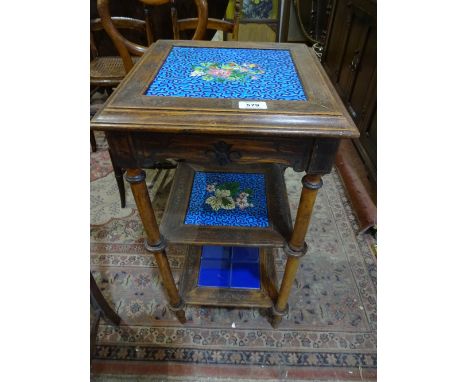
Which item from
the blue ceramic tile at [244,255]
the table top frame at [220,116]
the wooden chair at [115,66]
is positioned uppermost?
the table top frame at [220,116]

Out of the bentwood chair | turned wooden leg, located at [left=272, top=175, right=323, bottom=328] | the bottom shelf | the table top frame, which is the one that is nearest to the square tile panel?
the bottom shelf

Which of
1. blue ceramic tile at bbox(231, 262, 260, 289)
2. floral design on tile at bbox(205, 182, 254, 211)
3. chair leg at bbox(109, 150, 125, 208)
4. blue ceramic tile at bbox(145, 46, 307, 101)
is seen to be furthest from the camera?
chair leg at bbox(109, 150, 125, 208)

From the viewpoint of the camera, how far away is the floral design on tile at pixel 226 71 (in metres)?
0.73

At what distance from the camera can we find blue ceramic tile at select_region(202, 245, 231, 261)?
115 cm

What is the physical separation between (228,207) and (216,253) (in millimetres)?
325

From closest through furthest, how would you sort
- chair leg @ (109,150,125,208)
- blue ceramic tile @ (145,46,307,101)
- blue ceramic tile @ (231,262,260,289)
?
blue ceramic tile @ (145,46,307,101) < blue ceramic tile @ (231,262,260,289) < chair leg @ (109,150,125,208)

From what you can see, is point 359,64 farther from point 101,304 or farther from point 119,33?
point 101,304

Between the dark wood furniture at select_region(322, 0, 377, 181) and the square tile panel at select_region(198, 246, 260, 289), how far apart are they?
76 cm

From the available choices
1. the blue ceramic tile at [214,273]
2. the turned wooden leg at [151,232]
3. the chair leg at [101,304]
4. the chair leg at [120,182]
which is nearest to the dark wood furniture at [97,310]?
the chair leg at [101,304]

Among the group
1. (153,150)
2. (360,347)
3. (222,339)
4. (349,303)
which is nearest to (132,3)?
(153,150)

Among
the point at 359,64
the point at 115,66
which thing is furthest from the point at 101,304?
the point at 359,64

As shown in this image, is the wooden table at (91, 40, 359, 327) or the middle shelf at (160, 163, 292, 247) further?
the middle shelf at (160, 163, 292, 247)

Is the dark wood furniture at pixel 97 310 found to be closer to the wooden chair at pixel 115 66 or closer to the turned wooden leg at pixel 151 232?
the turned wooden leg at pixel 151 232

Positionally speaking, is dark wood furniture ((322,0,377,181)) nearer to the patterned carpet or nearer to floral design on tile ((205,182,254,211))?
the patterned carpet
